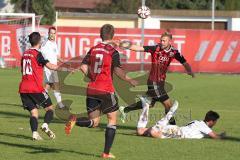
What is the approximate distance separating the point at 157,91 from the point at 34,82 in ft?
9.47

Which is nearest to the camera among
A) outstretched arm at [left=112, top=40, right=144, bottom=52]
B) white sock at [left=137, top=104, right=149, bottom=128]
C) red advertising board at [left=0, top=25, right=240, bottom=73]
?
outstretched arm at [left=112, top=40, right=144, bottom=52]

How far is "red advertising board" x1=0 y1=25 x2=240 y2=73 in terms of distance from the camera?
133 ft

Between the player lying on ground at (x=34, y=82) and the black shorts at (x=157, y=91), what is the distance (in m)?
2.47

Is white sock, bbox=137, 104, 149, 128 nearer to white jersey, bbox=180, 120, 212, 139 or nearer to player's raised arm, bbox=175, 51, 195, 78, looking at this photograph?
white jersey, bbox=180, 120, 212, 139

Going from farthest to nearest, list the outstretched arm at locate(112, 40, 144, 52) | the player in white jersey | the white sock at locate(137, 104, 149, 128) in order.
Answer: the player in white jersey → the white sock at locate(137, 104, 149, 128) → the outstretched arm at locate(112, 40, 144, 52)

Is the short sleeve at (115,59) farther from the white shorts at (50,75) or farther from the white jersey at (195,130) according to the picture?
the white shorts at (50,75)

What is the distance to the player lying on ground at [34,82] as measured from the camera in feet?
43.2

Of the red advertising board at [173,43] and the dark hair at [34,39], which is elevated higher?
the dark hair at [34,39]

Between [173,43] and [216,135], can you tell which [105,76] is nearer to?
[216,135]

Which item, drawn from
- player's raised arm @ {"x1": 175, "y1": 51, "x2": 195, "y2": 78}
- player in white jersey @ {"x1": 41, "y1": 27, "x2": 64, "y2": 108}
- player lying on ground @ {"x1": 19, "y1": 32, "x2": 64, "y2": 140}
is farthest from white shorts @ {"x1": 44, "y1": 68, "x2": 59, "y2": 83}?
player lying on ground @ {"x1": 19, "y1": 32, "x2": 64, "y2": 140}

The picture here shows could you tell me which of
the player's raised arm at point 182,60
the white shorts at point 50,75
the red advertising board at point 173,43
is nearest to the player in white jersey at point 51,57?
the white shorts at point 50,75

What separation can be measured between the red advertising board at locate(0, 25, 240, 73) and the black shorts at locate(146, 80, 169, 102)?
2511 centimetres

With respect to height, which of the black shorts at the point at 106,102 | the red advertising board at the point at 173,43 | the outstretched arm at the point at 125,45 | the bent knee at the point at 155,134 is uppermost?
the outstretched arm at the point at 125,45

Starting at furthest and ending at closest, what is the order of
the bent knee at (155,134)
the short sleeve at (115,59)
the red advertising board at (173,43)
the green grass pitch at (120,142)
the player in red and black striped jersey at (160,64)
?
the red advertising board at (173,43) → the player in red and black striped jersey at (160,64) → the bent knee at (155,134) → the green grass pitch at (120,142) → the short sleeve at (115,59)
